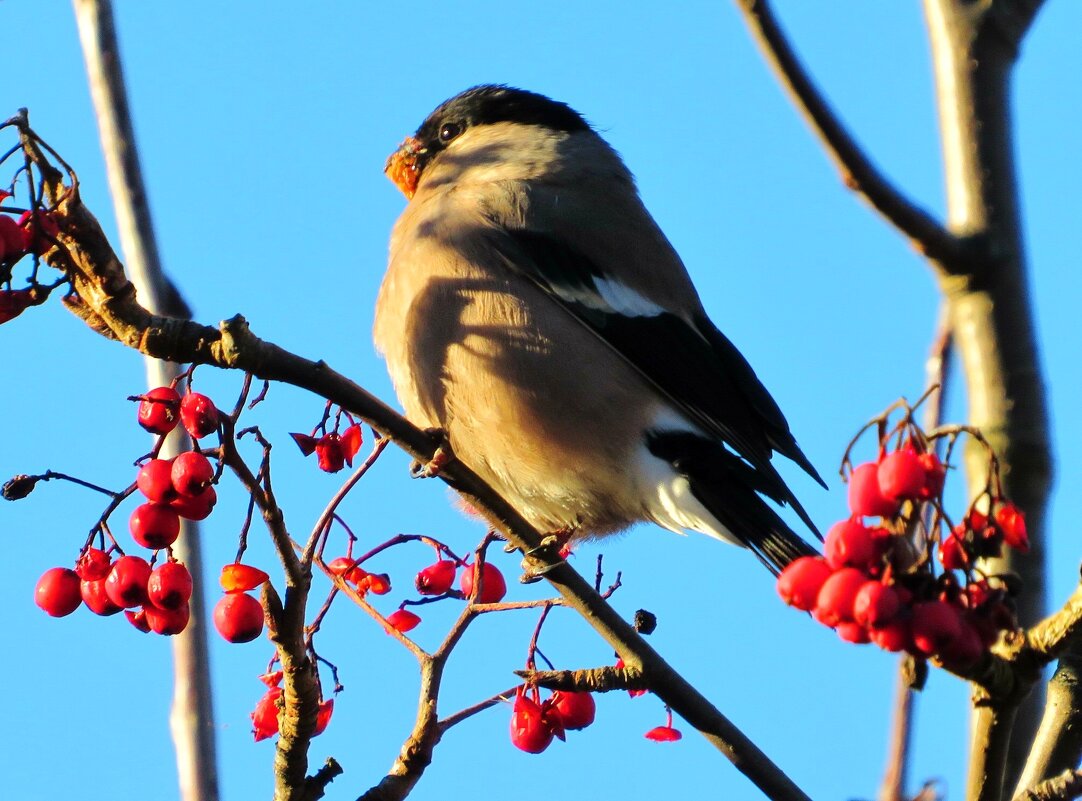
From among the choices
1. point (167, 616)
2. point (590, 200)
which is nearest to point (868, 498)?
point (167, 616)

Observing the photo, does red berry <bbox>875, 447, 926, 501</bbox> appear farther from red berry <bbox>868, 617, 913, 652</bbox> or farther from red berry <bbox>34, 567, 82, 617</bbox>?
red berry <bbox>34, 567, 82, 617</bbox>

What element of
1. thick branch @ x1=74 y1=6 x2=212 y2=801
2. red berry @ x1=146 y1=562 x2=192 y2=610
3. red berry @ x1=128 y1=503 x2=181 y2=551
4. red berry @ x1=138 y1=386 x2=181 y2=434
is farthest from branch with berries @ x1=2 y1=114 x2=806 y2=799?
thick branch @ x1=74 y1=6 x2=212 y2=801

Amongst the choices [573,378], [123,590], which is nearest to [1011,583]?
[123,590]

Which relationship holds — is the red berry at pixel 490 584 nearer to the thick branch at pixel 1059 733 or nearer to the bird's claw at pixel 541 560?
the bird's claw at pixel 541 560

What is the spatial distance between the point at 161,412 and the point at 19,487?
0.84 ft

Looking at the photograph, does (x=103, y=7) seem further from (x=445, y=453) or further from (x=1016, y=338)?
(x=1016, y=338)

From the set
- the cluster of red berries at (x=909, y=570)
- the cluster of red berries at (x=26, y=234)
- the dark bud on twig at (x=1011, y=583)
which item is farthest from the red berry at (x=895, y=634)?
the cluster of red berries at (x=26, y=234)

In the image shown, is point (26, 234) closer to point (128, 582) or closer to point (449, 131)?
point (128, 582)

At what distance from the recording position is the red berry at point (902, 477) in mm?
1667

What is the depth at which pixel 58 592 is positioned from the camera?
7.61 ft

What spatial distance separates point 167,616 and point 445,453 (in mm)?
550

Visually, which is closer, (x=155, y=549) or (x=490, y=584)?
(x=155, y=549)

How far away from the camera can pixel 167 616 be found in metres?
2.25

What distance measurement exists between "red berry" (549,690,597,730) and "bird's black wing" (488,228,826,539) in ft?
3.20
